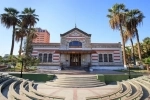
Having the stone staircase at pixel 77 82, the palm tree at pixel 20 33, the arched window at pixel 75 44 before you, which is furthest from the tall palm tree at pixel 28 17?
the stone staircase at pixel 77 82

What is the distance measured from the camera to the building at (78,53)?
27.4m

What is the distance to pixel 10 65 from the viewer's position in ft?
92.7

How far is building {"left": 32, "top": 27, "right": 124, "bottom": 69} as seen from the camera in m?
27.4

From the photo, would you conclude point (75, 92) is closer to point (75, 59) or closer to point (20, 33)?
point (75, 59)

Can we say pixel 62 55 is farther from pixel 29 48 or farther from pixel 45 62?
pixel 29 48

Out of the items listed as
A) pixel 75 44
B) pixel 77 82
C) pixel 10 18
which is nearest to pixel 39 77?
pixel 77 82

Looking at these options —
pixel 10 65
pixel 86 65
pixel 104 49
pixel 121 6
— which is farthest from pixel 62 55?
pixel 121 6

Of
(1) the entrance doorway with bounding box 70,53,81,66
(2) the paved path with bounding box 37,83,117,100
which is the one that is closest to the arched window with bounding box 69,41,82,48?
(1) the entrance doorway with bounding box 70,53,81,66

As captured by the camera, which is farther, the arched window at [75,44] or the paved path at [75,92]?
the arched window at [75,44]

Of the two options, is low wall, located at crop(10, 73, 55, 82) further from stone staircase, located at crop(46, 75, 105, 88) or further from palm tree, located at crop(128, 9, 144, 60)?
palm tree, located at crop(128, 9, 144, 60)

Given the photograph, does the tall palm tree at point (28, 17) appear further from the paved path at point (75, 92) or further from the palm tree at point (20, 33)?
the paved path at point (75, 92)

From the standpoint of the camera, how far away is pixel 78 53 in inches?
1070

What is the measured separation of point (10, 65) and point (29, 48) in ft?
18.5

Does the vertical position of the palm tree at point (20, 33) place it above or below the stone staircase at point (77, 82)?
above
